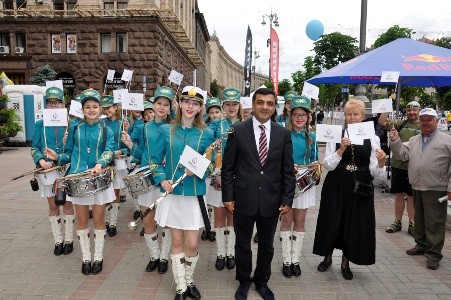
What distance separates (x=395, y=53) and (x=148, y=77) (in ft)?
70.5

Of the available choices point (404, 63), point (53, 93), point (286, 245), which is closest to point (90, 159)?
point (53, 93)

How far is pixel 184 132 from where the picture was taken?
417cm

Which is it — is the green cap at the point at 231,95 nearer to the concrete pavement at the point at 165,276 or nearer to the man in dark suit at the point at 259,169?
the man in dark suit at the point at 259,169

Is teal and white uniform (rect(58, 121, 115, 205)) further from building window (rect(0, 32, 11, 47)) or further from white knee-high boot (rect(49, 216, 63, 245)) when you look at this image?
building window (rect(0, 32, 11, 47))

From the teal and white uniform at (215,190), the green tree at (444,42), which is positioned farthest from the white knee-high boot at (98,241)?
the green tree at (444,42)

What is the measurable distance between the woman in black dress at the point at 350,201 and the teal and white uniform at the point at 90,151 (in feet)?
9.13

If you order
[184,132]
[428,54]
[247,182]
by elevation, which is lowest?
[247,182]

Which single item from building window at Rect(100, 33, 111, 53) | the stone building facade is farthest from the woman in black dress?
building window at Rect(100, 33, 111, 53)

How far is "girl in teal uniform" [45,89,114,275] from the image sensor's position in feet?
16.0

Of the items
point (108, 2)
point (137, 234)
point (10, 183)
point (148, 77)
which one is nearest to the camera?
point (137, 234)

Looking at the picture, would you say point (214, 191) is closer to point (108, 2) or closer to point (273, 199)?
point (273, 199)

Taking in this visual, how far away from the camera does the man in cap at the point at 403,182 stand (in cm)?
670

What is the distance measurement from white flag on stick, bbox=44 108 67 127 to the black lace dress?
3.57 meters

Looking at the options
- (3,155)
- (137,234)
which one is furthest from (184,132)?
(3,155)
